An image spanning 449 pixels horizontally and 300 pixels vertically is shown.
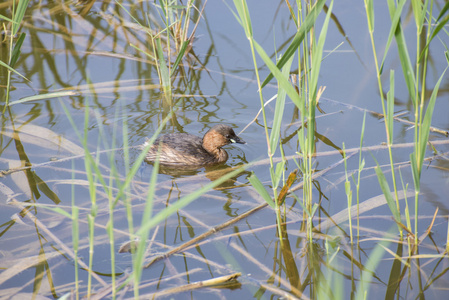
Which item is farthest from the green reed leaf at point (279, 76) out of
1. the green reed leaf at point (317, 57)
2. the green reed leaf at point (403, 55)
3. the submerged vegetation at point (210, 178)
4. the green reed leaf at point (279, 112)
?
the green reed leaf at point (403, 55)

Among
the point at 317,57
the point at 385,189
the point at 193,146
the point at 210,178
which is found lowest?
the point at 210,178

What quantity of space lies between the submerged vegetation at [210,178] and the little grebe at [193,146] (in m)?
0.20

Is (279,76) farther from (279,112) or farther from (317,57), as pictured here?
(279,112)

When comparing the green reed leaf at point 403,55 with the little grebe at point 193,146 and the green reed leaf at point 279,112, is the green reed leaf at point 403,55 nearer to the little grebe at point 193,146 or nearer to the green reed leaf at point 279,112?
the green reed leaf at point 279,112

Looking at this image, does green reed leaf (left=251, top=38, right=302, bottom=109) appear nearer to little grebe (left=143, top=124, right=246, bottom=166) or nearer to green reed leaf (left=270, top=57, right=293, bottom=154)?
green reed leaf (left=270, top=57, right=293, bottom=154)

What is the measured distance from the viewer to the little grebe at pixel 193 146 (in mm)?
5762

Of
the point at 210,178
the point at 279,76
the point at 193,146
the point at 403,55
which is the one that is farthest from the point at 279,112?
the point at 193,146

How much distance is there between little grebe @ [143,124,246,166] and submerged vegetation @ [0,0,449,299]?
20cm

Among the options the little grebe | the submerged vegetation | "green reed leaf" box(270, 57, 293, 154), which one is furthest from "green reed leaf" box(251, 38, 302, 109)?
the little grebe

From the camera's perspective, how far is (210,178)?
18.0ft

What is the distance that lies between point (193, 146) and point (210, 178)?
19.1 inches

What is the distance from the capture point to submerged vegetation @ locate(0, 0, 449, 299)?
139 inches

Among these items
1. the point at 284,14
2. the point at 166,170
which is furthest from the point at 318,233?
the point at 284,14

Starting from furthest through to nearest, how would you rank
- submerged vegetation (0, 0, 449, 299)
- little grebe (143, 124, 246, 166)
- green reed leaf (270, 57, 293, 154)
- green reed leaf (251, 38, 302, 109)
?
little grebe (143, 124, 246, 166) → green reed leaf (270, 57, 293, 154) → submerged vegetation (0, 0, 449, 299) → green reed leaf (251, 38, 302, 109)
